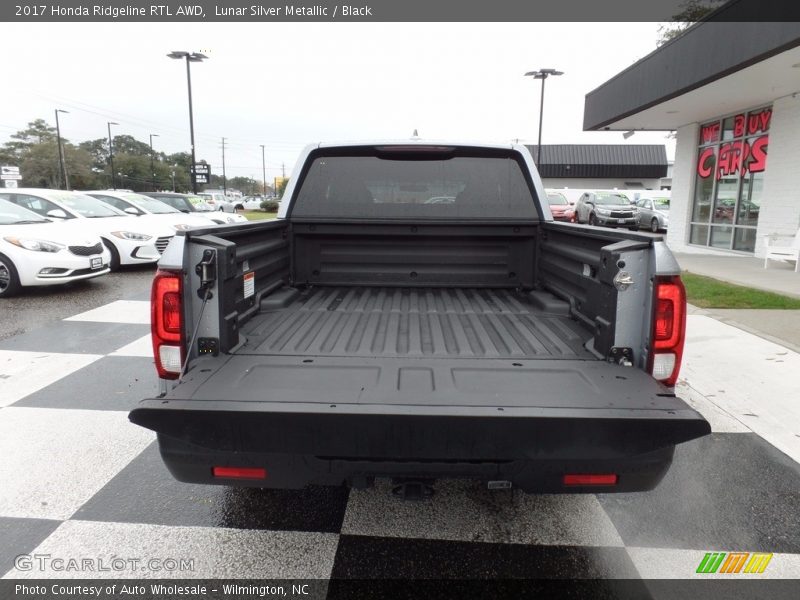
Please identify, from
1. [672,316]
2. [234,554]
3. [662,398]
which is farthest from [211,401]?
[672,316]

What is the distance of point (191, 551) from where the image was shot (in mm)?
2404

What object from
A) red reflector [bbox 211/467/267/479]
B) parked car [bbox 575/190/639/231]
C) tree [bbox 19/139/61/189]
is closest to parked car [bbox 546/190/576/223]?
parked car [bbox 575/190/639/231]

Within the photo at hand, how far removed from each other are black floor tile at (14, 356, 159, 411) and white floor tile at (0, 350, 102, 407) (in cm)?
10

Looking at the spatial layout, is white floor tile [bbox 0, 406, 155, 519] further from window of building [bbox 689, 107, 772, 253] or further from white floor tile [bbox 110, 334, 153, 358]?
window of building [bbox 689, 107, 772, 253]

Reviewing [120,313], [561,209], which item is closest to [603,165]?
[561,209]

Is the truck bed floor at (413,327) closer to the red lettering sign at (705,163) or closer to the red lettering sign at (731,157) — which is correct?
the red lettering sign at (731,157)

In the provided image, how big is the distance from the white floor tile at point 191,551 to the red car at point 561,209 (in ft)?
70.1

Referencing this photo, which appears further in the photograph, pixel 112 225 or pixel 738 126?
pixel 738 126

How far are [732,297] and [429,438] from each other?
27.0 ft

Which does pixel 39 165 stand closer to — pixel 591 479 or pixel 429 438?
pixel 429 438

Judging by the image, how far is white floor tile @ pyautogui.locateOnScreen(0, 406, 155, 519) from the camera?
9.19ft

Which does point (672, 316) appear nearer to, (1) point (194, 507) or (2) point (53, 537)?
(1) point (194, 507)

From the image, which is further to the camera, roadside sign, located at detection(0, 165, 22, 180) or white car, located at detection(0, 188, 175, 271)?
roadside sign, located at detection(0, 165, 22, 180)

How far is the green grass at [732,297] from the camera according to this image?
7.78 metres
